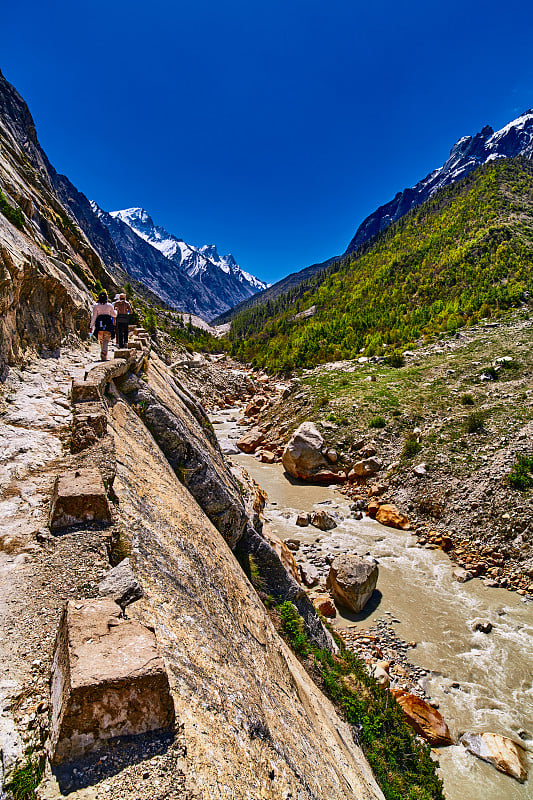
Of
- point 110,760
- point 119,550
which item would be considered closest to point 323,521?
point 119,550

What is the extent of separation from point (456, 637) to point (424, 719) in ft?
11.1

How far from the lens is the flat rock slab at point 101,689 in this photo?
1.97 meters

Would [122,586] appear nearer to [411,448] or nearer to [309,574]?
[309,574]

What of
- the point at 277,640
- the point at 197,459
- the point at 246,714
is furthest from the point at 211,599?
the point at 197,459

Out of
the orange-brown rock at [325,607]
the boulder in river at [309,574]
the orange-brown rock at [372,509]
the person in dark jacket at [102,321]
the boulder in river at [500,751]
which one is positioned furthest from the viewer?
the orange-brown rock at [372,509]

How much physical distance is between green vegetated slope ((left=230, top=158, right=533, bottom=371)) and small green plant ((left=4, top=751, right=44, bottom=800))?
43771mm

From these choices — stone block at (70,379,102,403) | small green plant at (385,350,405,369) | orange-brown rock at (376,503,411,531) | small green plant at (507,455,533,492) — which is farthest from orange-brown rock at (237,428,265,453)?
stone block at (70,379,102,403)

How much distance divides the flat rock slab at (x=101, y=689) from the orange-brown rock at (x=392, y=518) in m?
16.9

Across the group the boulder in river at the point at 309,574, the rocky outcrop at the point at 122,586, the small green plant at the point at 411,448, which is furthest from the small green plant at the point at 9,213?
the small green plant at the point at 411,448

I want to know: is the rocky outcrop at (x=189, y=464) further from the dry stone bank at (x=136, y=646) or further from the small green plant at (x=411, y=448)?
the small green plant at (x=411, y=448)

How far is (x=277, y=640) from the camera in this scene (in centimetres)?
610

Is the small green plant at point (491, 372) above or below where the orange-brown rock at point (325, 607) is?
above

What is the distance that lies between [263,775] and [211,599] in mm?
1710

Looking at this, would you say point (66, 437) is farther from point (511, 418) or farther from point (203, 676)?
point (511, 418)
